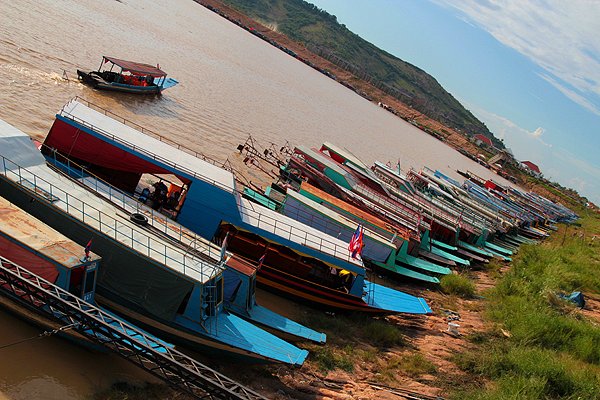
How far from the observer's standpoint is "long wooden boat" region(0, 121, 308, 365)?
1148 centimetres

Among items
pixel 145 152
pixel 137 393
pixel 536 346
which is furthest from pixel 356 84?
pixel 137 393

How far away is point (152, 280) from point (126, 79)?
88.4 ft

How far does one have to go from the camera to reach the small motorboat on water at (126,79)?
3180cm

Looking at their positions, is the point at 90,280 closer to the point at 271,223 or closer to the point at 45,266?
the point at 45,266

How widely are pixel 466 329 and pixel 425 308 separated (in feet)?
5.02

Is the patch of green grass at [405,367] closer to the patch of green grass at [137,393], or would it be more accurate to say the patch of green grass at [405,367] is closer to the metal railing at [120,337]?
the metal railing at [120,337]

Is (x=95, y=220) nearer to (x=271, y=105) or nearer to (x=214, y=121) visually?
(x=214, y=121)

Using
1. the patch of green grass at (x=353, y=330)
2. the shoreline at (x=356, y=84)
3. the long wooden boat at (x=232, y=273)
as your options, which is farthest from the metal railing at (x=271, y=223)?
the shoreline at (x=356, y=84)

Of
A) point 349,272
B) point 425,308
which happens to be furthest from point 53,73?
point 425,308

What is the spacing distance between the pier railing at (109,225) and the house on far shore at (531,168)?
122 metres

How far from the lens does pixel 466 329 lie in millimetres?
17188

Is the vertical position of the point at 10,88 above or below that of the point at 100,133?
below

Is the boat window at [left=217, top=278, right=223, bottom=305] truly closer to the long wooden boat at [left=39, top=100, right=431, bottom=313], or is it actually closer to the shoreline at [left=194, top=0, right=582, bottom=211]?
the long wooden boat at [left=39, top=100, right=431, bottom=313]

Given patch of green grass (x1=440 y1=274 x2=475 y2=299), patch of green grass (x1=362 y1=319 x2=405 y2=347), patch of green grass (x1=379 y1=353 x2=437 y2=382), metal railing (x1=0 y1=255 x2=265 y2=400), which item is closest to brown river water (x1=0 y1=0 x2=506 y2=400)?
metal railing (x1=0 y1=255 x2=265 y2=400)
